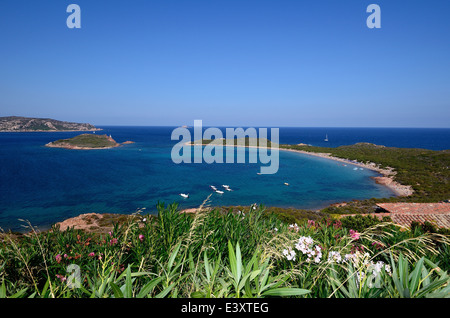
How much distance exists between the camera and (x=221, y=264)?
264 cm

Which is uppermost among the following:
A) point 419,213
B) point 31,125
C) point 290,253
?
point 31,125

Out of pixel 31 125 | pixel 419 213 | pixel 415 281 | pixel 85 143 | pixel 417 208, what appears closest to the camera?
pixel 415 281

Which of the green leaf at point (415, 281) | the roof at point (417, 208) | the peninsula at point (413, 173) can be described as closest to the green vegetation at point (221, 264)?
the green leaf at point (415, 281)

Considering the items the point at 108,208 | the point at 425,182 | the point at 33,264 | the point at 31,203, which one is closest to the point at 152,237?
the point at 33,264

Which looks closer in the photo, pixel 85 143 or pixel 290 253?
pixel 290 253

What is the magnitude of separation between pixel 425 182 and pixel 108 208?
1697 inches

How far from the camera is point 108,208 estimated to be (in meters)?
22.6

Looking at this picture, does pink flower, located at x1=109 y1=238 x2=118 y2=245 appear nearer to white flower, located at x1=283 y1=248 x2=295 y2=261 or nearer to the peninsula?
white flower, located at x1=283 y1=248 x2=295 y2=261

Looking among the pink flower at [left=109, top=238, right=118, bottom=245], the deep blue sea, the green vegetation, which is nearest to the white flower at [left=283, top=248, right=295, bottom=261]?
the green vegetation

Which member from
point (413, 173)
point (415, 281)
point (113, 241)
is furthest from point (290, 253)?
point (413, 173)

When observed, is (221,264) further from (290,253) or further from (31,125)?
(31,125)

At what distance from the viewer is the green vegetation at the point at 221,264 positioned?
5.51 ft

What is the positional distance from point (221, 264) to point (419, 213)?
1879cm
